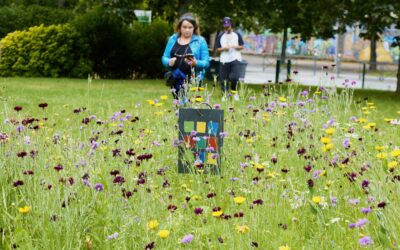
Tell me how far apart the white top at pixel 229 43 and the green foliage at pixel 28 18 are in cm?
1300

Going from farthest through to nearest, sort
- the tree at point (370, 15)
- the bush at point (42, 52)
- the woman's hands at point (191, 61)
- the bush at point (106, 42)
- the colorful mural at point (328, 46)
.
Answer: the colorful mural at point (328, 46) → the bush at point (106, 42) → the bush at point (42, 52) → the tree at point (370, 15) → the woman's hands at point (191, 61)

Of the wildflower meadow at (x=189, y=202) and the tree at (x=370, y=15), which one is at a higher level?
the tree at (x=370, y=15)

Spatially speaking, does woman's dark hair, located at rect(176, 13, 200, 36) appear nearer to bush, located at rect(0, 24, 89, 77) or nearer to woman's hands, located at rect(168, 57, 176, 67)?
woman's hands, located at rect(168, 57, 176, 67)

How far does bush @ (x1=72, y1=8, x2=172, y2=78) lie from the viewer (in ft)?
76.6

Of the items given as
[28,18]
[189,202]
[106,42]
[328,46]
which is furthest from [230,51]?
[328,46]

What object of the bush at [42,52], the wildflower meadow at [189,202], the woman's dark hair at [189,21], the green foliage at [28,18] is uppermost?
the green foliage at [28,18]

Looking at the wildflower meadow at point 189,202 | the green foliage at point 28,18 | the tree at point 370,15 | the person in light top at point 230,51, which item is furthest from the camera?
the green foliage at point 28,18

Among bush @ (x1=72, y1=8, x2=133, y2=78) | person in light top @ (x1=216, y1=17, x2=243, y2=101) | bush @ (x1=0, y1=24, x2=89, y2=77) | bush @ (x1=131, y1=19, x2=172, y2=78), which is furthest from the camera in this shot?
bush @ (x1=131, y1=19, x2=172, y2=78)

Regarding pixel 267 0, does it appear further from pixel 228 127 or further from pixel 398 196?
pixel 398 196

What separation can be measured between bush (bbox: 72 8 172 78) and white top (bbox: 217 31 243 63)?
10311 mm

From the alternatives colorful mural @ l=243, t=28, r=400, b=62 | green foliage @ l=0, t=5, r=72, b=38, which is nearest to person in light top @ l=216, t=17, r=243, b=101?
green foliage @ l=0, t=5, r=72, b=38

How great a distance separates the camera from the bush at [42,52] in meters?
22.8

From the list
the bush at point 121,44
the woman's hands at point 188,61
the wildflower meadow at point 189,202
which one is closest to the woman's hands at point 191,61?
the woman's hands at point 188,61

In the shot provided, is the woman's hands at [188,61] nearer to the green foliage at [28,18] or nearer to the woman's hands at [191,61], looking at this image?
the woman's hands at [191,61]
